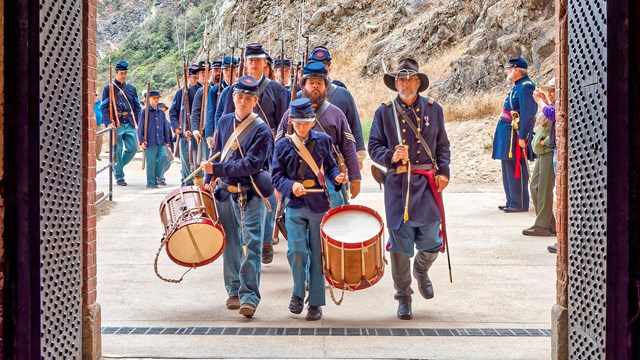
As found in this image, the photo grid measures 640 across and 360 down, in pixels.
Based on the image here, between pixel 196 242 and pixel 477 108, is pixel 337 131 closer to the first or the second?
pixel 196 242

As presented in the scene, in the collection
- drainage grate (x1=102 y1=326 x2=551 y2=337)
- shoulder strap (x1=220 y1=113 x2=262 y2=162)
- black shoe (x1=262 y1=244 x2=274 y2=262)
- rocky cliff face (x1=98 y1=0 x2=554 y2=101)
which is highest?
rocky cliff face (x1=98 y1=0 x2=554 y2=101)

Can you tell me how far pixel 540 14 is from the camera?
24.7 m

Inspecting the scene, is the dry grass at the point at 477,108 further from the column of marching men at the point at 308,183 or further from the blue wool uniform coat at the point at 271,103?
the column of marching men at the point at 308,183

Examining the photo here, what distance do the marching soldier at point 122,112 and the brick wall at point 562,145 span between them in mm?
12278

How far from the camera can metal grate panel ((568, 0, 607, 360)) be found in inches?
197

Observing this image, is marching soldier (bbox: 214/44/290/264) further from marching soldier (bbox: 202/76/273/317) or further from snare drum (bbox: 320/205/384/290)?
snare drum (bbox: 320/205/384/290)

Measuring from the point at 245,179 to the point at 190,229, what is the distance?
0.84 m

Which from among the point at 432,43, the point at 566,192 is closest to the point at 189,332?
the point at 566,192

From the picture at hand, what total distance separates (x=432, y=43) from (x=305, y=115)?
2785cm

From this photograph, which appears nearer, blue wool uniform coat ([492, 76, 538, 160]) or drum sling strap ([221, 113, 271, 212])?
drum sling strap ([221, 113, 271, 212])

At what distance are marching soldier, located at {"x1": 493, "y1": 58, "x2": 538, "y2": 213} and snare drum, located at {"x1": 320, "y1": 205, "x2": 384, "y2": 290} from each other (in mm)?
6124

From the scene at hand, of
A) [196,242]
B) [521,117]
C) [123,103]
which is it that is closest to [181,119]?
[123,103]

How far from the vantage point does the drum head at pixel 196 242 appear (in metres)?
6.94

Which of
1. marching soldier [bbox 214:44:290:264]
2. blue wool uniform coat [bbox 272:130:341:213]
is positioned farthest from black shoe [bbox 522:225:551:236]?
blue wool uniform coat [bbox 272:130:341:213]
